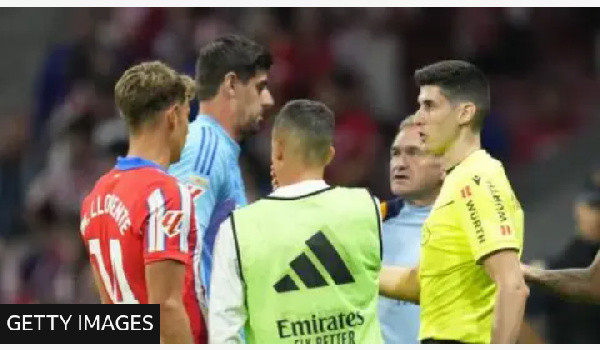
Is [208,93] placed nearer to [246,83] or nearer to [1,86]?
[246,83]

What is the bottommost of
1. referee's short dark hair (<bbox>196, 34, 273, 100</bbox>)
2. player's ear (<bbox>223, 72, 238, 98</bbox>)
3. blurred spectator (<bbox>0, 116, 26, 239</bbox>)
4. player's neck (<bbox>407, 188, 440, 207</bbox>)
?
player's neck (<bbox>407, 188, 440, 207</bbox>)

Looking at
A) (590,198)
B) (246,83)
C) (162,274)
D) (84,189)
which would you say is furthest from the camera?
(84,189)

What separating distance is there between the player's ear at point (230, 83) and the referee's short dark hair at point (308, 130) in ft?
3.24

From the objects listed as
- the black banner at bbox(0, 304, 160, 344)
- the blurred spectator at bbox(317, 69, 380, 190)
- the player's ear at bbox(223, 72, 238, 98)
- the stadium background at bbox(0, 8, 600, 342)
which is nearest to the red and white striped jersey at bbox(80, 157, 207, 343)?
the black banner at bbox(0, 304, 160, 344)

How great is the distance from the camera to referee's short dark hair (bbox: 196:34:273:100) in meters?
7.55

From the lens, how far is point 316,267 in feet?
20.8

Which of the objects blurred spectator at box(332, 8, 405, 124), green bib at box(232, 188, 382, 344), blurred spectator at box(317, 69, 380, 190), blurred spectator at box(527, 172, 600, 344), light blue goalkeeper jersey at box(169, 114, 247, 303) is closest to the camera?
green bib at box(232, 188, 382, 344)

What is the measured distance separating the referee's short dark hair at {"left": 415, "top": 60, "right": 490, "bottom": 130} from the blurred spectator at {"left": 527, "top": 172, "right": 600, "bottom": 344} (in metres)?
3.23

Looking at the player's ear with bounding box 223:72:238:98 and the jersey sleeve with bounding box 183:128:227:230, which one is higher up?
the player's ear with bounding box 223:72:238:98

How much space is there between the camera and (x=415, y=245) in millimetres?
8000

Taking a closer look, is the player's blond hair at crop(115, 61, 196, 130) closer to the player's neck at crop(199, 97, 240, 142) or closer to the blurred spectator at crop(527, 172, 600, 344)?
the player's neck at crop(199, 97, 240, 142)

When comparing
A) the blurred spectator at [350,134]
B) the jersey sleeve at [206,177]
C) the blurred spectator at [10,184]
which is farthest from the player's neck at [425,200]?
the blurred spectator at [10,184]

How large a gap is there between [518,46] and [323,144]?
7.57m
